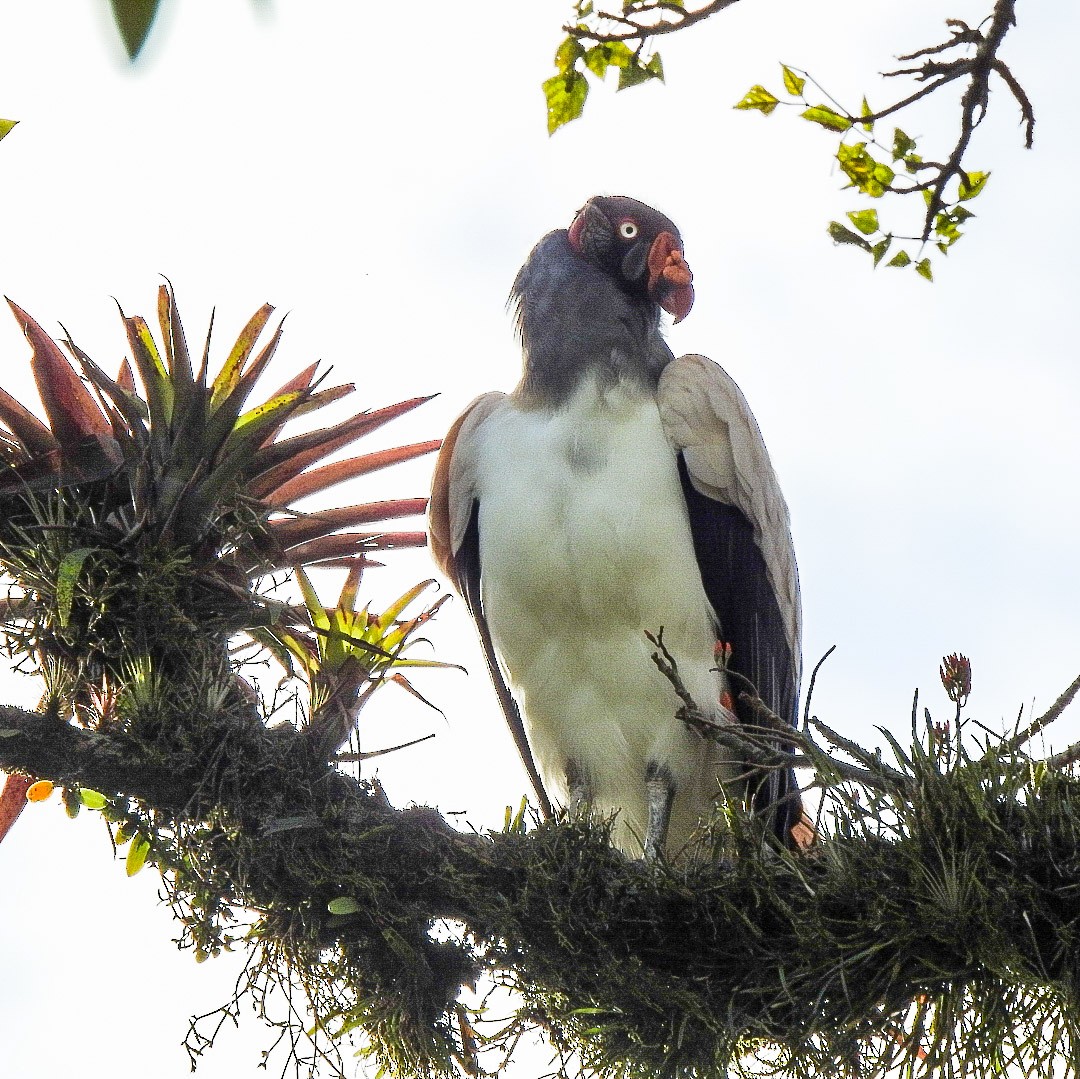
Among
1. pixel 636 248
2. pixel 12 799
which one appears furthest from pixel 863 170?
pixel 12 799

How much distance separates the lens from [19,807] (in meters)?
3.27

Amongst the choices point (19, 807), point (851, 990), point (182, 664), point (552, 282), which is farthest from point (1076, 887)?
point (552, 282)

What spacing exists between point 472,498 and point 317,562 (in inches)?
29.4

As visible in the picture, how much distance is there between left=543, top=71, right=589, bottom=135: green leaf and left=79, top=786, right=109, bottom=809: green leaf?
5.50 ft

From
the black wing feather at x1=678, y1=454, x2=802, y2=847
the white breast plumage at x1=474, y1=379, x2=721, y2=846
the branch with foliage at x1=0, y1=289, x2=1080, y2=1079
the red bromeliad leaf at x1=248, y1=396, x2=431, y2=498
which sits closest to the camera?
the branch with foliage at x1=0, y1=289, x2=1080, y2=1079

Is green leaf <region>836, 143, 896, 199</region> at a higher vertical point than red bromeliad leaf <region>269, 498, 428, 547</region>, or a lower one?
higher

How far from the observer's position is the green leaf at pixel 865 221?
3078 mm

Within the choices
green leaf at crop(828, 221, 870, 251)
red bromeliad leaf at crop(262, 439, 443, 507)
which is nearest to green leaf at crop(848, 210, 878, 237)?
green leaf at crop(828, 221, 870, 251)

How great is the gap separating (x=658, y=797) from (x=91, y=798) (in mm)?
1845

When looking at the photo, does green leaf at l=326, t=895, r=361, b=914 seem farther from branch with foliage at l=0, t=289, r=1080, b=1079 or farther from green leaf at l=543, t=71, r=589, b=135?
green leaf at l=543, t=71, r=589, b=135

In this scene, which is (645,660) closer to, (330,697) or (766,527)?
(766,527)

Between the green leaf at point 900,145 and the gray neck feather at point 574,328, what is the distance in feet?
4.77

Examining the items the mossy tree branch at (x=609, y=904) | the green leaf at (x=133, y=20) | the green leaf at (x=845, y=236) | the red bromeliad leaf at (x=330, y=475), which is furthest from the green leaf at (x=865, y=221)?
the green leaf at (x=133, y=20)

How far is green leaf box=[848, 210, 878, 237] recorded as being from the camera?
121 inches
